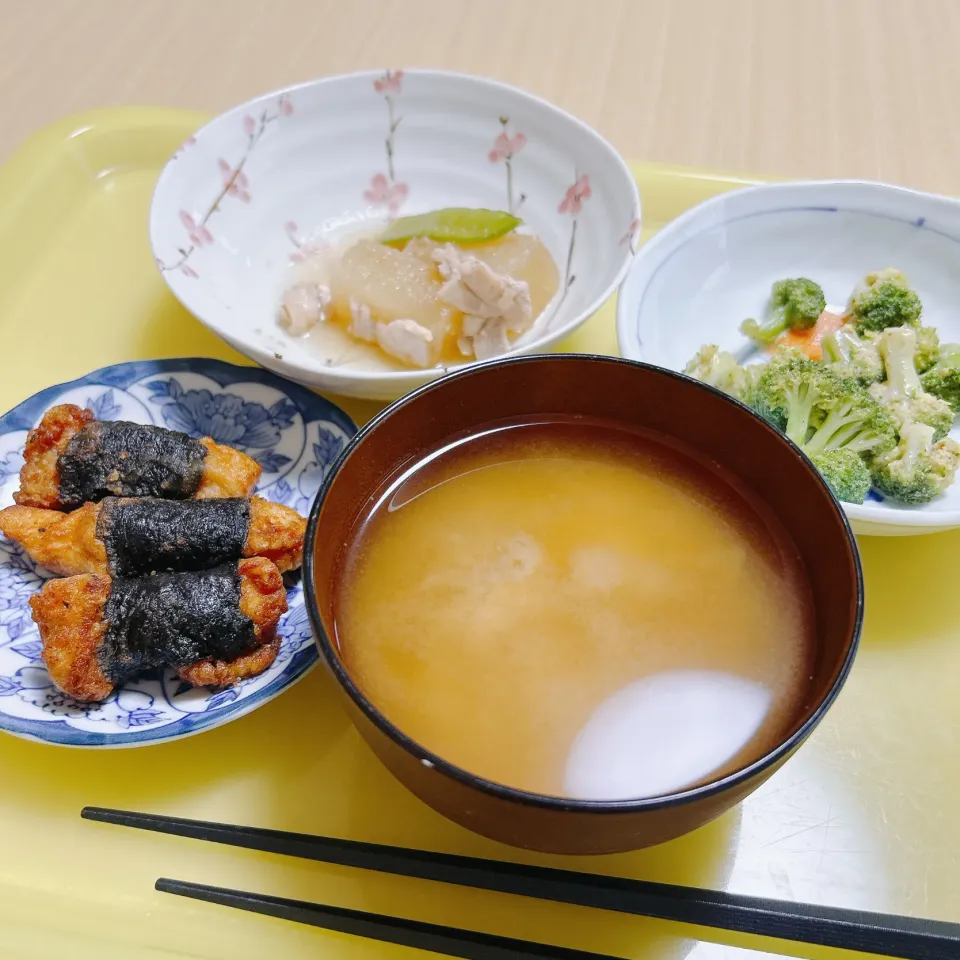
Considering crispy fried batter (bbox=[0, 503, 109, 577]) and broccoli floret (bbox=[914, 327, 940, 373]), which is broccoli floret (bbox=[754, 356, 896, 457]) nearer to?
broccoli floret (bbox=[914, 327, 940, 373])

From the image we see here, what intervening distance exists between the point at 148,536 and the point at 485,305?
0.88 meters

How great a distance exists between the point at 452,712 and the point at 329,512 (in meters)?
0.33

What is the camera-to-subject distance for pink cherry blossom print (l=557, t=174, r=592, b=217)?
6.84ft

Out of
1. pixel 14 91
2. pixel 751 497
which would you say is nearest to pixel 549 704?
pixel 751 497

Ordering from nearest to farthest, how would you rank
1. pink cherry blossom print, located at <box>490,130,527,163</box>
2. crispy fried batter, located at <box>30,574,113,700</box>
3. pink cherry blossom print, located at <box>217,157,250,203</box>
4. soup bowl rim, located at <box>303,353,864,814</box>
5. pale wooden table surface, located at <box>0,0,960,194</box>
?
soup bowl rim, located at <box>303,353,864,814</box>, crispy fried batter, located at <box>30,574,113,700</box>, pink cherry blossom print, located at <box>217,157,250,203</box>, pink cherry blossom print, located at <box>490,130,527,163</box>, pale wooden table surface, located at <box>0,0,960,194</box>

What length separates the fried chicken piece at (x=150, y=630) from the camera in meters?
1.27

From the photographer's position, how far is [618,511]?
132 cm

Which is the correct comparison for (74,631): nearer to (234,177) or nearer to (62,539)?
(62,539)

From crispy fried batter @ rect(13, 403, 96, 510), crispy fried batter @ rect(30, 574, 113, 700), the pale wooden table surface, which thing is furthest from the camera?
the pale wooden table surface

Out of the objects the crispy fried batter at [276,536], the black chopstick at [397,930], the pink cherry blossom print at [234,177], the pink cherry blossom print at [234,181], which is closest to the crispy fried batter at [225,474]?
the crispy fried batter at [276,536]

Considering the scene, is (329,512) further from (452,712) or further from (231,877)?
(231,877)

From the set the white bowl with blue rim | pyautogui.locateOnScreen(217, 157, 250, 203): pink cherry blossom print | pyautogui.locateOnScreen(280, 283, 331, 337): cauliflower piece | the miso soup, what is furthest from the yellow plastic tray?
pyautogui.locateOnScreen(217, 157, 250, 203): pink cherry blossom print

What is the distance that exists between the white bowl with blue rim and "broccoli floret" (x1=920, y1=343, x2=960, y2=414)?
0.75 feet

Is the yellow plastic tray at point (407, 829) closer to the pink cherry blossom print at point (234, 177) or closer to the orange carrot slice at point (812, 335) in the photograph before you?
the orange carrot slice at point (812, 335)
